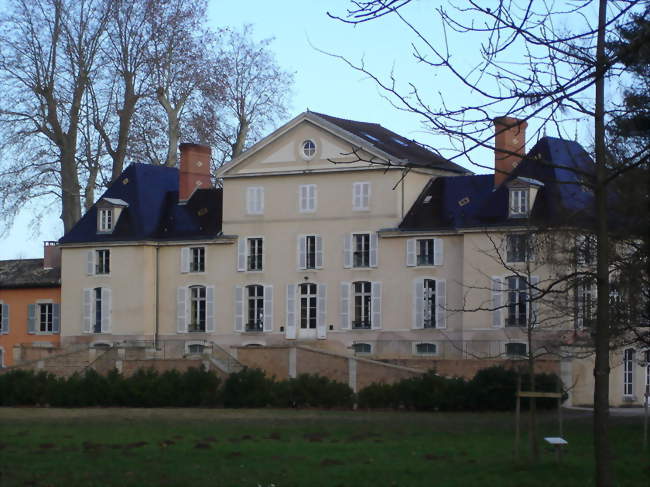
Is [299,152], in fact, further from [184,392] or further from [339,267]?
[184,392]

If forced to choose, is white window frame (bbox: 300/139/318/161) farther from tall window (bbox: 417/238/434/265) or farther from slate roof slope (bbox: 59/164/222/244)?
tall window (bbox: 417/238/434/265)

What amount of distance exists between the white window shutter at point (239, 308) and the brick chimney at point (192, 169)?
5.43 m

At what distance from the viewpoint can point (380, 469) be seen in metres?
16.2

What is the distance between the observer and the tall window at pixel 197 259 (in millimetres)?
48438

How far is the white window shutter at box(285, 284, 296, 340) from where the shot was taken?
46.0 metres

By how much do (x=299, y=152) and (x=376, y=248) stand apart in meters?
4.92

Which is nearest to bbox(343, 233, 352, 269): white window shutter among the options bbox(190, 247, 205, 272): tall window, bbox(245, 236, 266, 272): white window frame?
bbox(245, 236, 266, 272): white window frame

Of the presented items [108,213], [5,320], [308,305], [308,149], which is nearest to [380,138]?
[308,149]

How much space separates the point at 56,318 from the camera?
51.3 meters

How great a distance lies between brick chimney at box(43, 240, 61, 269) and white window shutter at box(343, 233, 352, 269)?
14.7 metres

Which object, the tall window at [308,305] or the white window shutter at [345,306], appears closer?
the white window shutter at [345,306]

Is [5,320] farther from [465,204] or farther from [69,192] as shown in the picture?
[465,204]

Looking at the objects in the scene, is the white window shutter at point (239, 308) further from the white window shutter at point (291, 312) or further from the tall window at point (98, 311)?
the tall window at point (98, 311)

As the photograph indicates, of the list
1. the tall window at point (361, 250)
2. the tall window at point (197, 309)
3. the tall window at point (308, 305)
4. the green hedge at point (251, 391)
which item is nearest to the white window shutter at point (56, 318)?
the tall window at point (197, 309)
